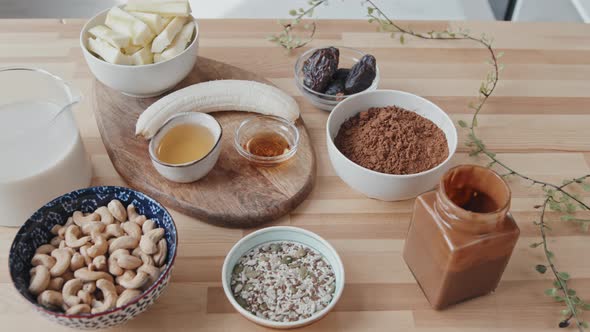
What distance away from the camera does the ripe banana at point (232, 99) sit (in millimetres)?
1301

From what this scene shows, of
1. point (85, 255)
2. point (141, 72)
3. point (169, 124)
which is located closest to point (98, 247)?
A: point (85, 255)

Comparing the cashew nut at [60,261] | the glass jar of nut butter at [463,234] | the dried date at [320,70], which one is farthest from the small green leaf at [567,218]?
the cashew nut at [60,261]

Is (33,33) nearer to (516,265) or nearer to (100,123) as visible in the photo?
(100,123)

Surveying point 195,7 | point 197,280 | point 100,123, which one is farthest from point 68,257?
point 195,7

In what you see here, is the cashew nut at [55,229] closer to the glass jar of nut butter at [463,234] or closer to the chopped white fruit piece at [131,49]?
the chopped white fruit piece at [131,49]

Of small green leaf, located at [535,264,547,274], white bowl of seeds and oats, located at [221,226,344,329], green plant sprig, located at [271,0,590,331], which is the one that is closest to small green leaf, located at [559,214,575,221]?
green plant sprig, located at [271,0,590,331]

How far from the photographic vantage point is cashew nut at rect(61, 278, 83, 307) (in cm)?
90

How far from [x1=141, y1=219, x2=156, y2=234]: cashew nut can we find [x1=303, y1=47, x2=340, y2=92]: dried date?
531mm

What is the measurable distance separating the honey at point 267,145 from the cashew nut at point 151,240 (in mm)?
335

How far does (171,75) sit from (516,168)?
0.77 meters

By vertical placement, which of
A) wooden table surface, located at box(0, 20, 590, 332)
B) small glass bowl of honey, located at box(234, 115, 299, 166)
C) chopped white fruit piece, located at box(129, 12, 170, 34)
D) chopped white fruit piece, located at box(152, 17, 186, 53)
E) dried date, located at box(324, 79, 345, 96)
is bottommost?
wooden table surface, located at box(0, 20, 590, 332)

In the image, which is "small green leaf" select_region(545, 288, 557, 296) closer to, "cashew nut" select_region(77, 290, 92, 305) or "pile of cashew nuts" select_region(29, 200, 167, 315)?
Answer: "pile of cashew nuts" select_region(29, 200, 167, 315)

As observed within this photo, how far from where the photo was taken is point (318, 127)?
1.37 m

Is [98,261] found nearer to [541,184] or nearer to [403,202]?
[403,202]
